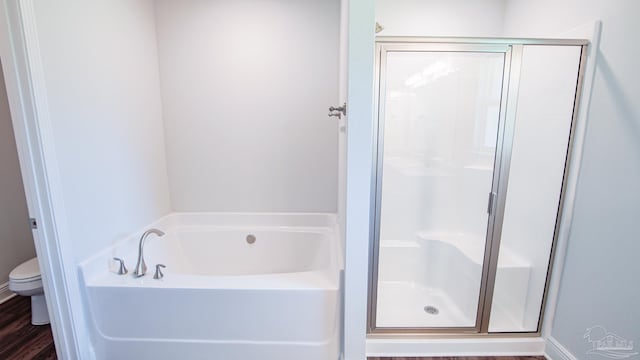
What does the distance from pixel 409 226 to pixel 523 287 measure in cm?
88

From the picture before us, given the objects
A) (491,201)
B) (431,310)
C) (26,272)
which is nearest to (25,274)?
(26,272)

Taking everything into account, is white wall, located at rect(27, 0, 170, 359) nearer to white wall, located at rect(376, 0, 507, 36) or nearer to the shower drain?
white wall, located at rect(376, 0, 507, 36)

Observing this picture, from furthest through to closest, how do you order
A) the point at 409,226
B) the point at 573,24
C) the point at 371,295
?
the point at 409,226, the point at 371,295, the point at 573,24

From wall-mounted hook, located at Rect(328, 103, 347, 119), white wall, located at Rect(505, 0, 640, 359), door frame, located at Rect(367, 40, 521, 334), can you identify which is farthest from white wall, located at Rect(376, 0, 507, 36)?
wall-mounted hook, located at Rect(328, 103, 347, 119)

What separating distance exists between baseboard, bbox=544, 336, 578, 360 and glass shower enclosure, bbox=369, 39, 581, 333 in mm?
106

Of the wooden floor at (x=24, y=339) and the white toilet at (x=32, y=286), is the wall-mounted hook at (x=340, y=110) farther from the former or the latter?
the white toilet at (x=32, y=286)

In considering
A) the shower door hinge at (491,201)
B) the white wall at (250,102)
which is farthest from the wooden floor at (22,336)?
the shower door hinge at (491,201)

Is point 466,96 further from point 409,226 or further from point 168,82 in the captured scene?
point 168,82

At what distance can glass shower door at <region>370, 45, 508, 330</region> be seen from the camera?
6.40 feet

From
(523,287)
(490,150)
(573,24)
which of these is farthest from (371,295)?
(573,24)

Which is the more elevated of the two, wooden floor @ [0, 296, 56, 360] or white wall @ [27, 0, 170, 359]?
white wall @ [27, 0, 170, 359]

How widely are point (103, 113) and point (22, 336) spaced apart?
1607 mm

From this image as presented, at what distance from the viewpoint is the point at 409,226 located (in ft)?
7.77

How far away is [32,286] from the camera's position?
178cm
